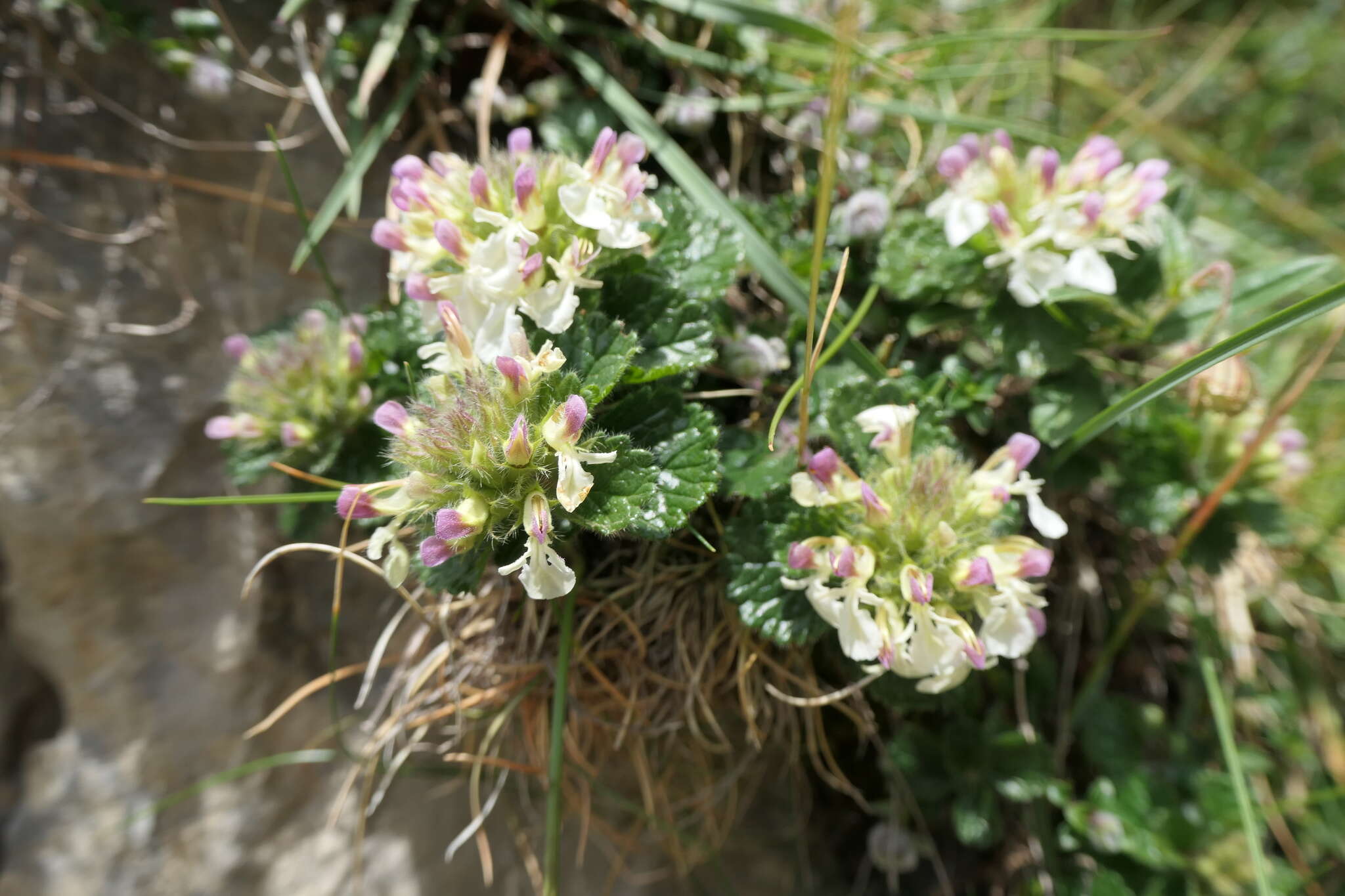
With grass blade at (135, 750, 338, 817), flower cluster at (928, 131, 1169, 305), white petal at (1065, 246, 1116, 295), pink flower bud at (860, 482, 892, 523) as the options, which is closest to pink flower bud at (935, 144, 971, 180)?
flower cluster at (928, 131, 1169, 305)

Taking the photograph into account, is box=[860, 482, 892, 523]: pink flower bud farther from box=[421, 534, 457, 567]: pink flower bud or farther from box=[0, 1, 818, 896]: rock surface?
box=[0, 1, 818, 896]: rock surface

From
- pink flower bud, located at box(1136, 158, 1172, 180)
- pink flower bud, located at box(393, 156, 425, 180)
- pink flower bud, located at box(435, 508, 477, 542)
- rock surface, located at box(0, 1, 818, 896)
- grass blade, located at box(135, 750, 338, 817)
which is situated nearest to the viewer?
pink flower bud, located at box(435, 508, 477, 542)

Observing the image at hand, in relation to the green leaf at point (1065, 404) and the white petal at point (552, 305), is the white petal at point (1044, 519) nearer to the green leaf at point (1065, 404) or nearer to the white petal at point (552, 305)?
the green leaf at point (1065, 404)

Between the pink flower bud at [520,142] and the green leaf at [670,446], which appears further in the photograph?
the pink flower bud at [520,142]

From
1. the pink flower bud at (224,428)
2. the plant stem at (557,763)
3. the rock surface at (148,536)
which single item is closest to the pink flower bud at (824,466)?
the plant stem at (557,763)

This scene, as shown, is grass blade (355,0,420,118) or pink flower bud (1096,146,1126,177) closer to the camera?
pink flower bud (1096,146,1126,177)

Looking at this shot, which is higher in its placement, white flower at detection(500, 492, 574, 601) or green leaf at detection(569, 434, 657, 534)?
green leaf at detection(569, 434, 657, 534)

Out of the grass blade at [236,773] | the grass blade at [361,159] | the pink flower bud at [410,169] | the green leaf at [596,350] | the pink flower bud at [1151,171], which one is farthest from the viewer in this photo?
the grass blade at [236,773]
